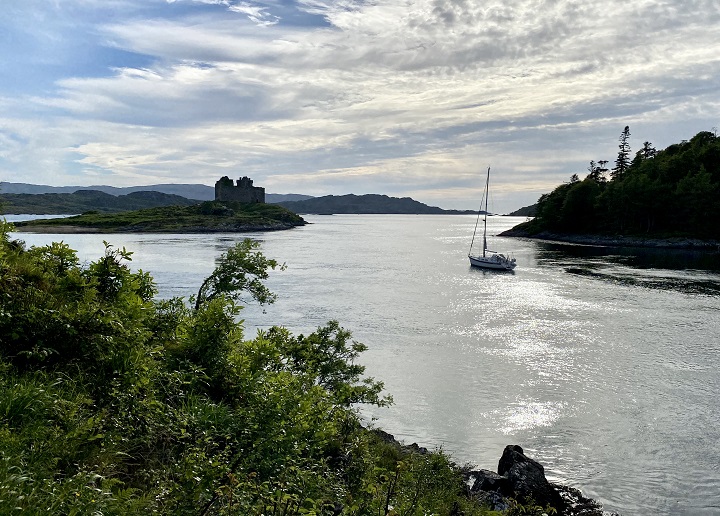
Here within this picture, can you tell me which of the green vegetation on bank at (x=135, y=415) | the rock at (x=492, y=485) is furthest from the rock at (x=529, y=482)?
the green vegetation on bank at (x=135, y=415)

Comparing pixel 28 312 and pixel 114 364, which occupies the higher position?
pixel 28 312

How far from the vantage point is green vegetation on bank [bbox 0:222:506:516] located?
710 centimetres

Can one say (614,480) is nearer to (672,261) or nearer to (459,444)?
(459,444)

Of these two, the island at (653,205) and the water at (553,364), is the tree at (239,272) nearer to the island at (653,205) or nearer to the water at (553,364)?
the water at (553,364)

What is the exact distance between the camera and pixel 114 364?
966cm

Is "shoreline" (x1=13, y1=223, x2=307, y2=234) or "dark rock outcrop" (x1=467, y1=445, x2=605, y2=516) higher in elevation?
"shoreline" (x1=13, y1=223, x2=307, y2=234)

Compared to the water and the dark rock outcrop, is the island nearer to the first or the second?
the water

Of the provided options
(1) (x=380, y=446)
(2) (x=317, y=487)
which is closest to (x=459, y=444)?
(1) (x=380, y=446)

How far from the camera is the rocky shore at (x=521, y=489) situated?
1898 cm

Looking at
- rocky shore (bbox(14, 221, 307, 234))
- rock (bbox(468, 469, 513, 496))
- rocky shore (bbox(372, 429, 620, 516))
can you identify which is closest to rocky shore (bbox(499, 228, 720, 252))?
rocky shore (bbox(14, 221, 307, 234))

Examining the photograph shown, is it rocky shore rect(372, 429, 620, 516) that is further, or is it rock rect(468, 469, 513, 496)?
rock rect(468, 469, 513, 496)

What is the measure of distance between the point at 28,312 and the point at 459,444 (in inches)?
844

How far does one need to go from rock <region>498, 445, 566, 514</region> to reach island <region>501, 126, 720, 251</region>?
431 feet

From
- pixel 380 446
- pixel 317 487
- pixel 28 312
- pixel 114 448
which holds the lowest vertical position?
pixel 380 446
